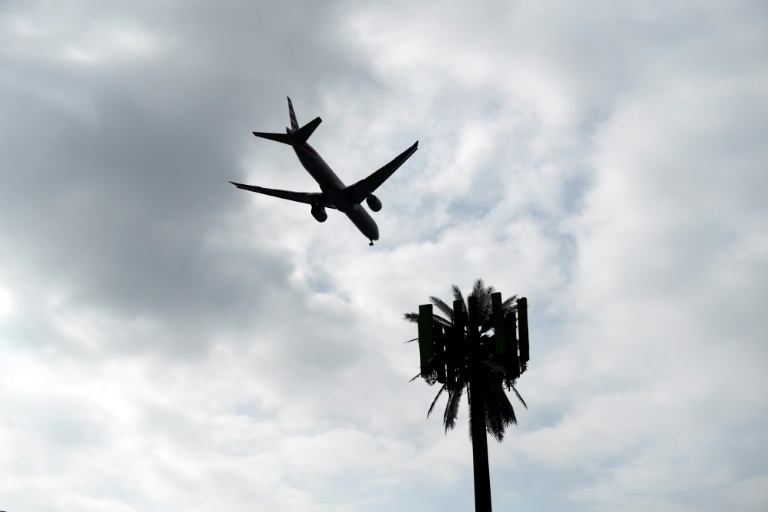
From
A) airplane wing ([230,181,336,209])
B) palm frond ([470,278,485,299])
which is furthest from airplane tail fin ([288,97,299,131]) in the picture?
palm frond ([470,278,485,299])

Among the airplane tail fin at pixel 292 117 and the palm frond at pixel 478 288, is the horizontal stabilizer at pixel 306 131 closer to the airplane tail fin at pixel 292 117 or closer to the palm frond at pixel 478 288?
the airplane tail fin at pixel 292 117

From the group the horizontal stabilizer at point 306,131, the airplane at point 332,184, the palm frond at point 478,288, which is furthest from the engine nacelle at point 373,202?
the palm frond at point 478,288

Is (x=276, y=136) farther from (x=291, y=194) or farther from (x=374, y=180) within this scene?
(x=374, y=180)

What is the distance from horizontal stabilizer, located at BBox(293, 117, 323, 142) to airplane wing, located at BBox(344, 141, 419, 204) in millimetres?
5634

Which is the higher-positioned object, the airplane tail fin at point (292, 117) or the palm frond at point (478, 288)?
the airplane tail fin at point (292, 117)

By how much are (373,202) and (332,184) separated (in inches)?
170

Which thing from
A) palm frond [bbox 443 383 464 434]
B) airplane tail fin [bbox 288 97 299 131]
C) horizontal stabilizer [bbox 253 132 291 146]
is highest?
airplane tail fin [bbox 288 97 299 131]

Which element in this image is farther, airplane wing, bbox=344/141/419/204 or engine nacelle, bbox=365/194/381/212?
engine nacelle, bbox=365/194/381/212

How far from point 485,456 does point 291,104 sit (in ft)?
179

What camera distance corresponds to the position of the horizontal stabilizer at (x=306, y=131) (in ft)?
207

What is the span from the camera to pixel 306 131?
63.7m

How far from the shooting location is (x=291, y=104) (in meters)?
77.6

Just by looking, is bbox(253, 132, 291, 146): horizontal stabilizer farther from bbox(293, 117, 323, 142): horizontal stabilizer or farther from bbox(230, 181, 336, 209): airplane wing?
bbox(230, 181, 336, 209): airplane wing

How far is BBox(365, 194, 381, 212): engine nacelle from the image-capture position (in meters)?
66.7
